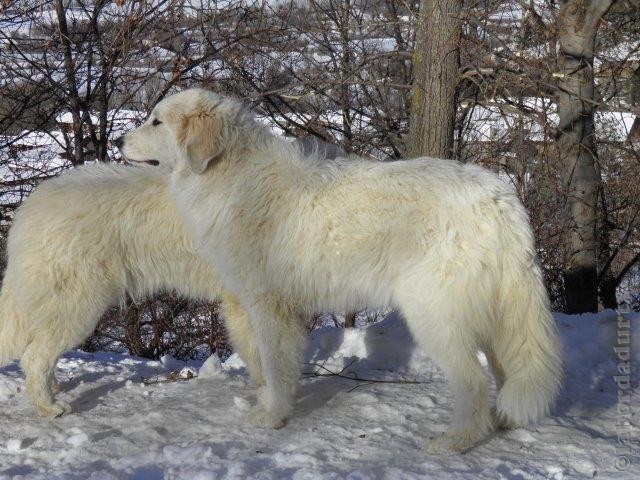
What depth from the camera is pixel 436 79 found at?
21.2 feet

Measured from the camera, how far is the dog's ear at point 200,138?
14.9ft

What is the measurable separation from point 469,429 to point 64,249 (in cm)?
282

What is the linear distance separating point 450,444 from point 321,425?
85 cm

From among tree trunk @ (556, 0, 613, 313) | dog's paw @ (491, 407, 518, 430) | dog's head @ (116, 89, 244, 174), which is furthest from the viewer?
tree trunk @ (556, 0, 613, 313)

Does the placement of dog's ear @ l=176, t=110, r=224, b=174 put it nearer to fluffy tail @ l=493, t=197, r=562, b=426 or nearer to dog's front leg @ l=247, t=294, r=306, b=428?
dog's front leg @ l=247, t=294, r=306, b=428

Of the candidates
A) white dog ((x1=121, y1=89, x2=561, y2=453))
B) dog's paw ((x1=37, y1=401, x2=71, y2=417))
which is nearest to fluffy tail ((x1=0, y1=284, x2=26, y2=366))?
dog's paw ((x1=37, y1=401, x2=71, y2=417))

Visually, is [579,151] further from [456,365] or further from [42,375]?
[42,375]

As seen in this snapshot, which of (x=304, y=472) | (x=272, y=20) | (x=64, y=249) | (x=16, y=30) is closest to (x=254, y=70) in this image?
(x=272, y=20)

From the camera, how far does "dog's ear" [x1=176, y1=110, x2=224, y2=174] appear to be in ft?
14.9

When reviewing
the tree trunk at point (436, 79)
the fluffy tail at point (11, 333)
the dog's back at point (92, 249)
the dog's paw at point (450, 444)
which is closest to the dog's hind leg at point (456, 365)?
the dog's paw at point (450, 444)

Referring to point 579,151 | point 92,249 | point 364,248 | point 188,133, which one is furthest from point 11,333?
point 579,151

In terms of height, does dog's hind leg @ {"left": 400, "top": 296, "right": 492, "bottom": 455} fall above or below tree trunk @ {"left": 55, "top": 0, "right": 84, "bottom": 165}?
below

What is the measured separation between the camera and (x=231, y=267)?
176 inches

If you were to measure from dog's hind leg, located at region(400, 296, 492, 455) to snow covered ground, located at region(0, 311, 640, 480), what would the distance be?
10 centimetres
